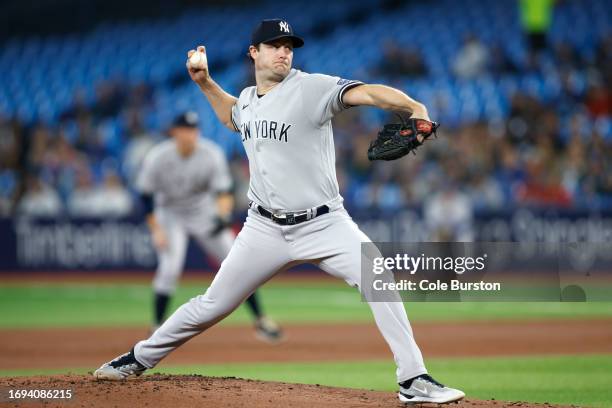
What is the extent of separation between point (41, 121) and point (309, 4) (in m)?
8.22

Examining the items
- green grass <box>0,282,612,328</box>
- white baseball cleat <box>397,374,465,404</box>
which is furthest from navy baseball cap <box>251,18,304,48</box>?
green grass <box>0,282,612,328</box>

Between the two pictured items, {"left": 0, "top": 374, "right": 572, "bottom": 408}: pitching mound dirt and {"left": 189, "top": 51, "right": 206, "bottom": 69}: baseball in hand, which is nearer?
{"left": 0, "top": 374, "right": 572, "bottom": 408}: pitching mound dirt

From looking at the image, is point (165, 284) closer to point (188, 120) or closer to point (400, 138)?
point (188, 120)

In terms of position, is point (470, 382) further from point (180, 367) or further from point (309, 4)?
point (309, 4)

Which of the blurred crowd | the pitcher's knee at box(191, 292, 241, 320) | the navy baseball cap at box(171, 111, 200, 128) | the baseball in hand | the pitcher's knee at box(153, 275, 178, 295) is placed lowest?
the pitcher's knee at box(191, 292, 241, 320)

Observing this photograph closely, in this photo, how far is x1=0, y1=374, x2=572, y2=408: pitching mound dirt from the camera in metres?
5.52

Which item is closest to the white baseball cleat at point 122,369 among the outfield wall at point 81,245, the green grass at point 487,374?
the green grass at point 487,374

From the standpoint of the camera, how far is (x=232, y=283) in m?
5.71

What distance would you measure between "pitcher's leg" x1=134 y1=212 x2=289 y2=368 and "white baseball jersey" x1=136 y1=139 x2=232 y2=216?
5.10m

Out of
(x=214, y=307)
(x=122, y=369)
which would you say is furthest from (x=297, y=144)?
(x=122, y=369)

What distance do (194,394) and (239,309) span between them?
31.4 ft

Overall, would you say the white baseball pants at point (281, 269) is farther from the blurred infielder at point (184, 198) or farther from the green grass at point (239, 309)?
the green grass at point (239, 309)

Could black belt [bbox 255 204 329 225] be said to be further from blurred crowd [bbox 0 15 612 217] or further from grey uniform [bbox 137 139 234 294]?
blurred crowd [bbox 0 15 612 217]

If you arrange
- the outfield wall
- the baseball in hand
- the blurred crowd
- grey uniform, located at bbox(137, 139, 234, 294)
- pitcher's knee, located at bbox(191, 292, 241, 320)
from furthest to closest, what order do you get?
the outfield wall, the blurred crowd, grey uniform, located at bbox(137, 139, 234, 294), the baseball in hand, pitcher's knee, located at bbox(191, 292, 241, 320)
